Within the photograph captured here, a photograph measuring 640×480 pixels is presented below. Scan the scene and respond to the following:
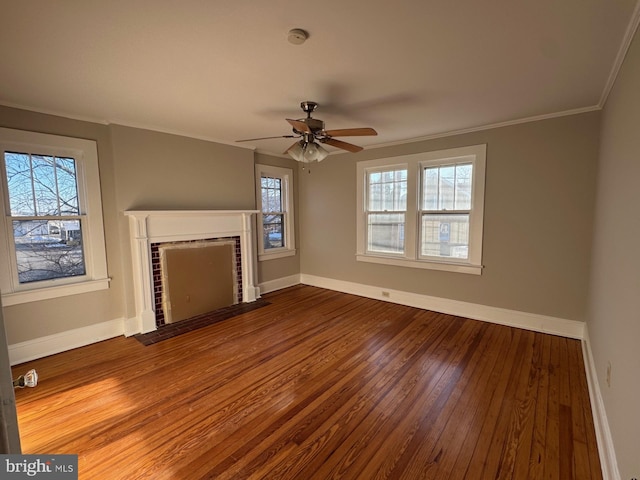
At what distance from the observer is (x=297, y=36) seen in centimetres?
179

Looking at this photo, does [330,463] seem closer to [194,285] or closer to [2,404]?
[2,404]

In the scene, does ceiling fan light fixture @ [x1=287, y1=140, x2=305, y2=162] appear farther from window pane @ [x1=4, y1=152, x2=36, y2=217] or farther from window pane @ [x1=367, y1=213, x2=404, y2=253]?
window pane @ [x1=4, y1=152, x2=36, y2=217]

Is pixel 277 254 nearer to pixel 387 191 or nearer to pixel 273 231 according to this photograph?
pixel 273 231

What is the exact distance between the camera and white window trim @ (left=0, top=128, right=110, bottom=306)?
2906 millimetres

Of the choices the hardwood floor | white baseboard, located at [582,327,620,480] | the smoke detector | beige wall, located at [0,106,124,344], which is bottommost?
the hardwood floor

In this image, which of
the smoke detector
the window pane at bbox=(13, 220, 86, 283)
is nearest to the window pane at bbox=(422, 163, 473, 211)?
the smoke detector

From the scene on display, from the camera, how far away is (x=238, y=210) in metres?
4.61

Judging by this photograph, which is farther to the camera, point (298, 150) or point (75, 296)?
point (75, 296)

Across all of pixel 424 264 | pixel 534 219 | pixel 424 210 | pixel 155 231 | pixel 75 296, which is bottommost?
pixel 75 296

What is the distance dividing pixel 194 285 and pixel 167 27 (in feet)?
10.5

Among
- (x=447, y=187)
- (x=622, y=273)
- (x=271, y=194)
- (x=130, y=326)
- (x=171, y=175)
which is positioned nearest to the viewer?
(x=622, y=273)

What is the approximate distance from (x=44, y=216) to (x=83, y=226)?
1.12 feet

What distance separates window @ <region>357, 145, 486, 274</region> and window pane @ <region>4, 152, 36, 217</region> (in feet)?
13.5

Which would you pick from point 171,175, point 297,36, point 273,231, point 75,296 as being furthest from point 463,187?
point 75,296
